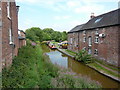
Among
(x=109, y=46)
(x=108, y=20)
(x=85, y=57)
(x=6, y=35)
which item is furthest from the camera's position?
(x=85, y=57)

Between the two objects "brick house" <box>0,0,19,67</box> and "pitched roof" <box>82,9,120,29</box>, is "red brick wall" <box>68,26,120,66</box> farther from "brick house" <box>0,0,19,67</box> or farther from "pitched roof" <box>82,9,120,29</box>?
"brick house" <box>0,0,19,67</box>

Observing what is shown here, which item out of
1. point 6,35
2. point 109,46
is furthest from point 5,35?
point 109,46

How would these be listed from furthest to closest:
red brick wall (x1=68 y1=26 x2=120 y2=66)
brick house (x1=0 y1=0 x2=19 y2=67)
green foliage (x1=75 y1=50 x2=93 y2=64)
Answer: green foliage (x1=75 y1=50 x2=93 y2=64) < red brick wall (x1=68 y1=26 x2=120 y2=66) < brick house (x1=0 y1=0 x2=19 y2=67)

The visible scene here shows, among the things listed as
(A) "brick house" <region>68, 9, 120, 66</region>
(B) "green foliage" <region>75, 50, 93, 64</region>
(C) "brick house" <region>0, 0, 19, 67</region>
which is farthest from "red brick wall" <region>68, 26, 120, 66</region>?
(C) "brick house" <region>0, 0, 19, 67</region>

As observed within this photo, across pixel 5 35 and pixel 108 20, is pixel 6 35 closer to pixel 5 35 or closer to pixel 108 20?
pixel 5 35

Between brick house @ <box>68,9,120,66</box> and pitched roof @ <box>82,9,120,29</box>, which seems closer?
brick house @ <box>68,9,120,66</box>

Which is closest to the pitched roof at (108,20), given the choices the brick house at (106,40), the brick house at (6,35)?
the brick house at (106,40)

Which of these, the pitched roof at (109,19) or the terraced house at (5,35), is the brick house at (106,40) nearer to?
the pitched roof at (109,19)

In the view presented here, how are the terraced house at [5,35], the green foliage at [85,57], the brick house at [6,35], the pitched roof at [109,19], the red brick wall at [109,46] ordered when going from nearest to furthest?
the terraced house at [5,35], the brick house at [6,35], the red brick wall at [109,46], the pitched roof at [109,19], the green foliage at [85,57]

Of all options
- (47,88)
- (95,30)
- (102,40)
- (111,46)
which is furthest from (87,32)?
(47,88)

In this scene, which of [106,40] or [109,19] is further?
[109,19]

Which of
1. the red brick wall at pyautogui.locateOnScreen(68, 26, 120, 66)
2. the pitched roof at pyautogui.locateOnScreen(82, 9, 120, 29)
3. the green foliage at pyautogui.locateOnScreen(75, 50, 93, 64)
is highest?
the pitched roof at pyautogui.locateOnScreen(82, 9, 120, 29)

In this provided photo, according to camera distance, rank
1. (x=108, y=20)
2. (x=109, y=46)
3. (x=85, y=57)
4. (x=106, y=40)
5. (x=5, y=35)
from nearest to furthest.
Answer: (x=5, y=35) → (x=109, y=46) → (x=106, y=40) → (x=108, y=20) → (x=85, y=57)

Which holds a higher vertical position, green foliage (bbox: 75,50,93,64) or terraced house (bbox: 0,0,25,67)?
terraced house (bbox: 0,0,25,67)
